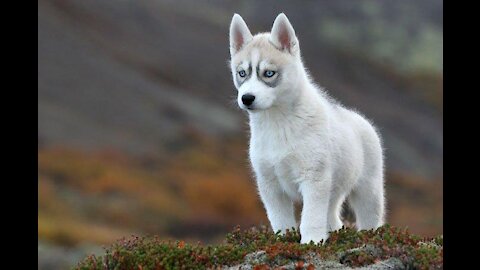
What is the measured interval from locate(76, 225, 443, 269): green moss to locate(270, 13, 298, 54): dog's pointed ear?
105 inches

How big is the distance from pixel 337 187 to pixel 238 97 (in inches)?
87.2

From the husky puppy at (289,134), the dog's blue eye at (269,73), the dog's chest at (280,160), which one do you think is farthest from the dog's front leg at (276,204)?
the dog's blue eye at (269,73)

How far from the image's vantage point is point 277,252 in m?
9.82

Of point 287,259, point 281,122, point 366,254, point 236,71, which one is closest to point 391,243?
point 366,254

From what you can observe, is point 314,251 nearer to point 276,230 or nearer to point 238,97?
Result: point 276,230

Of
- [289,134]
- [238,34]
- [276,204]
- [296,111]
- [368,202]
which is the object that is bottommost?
[276,204]

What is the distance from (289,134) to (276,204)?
3.62 feet

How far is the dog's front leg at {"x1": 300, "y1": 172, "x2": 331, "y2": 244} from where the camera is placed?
34.7ft

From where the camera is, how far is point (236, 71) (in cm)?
1074

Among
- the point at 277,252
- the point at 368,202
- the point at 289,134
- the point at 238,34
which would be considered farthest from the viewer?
the point at 368,202

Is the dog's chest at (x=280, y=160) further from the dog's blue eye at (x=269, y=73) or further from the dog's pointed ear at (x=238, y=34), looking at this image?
the dog's pointed ear at (x=238, y=34)

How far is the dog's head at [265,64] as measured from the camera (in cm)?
1027

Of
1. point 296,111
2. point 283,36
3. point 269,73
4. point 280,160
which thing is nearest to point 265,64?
point 269,73

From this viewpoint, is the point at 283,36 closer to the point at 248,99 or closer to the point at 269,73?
the point at 269,73
